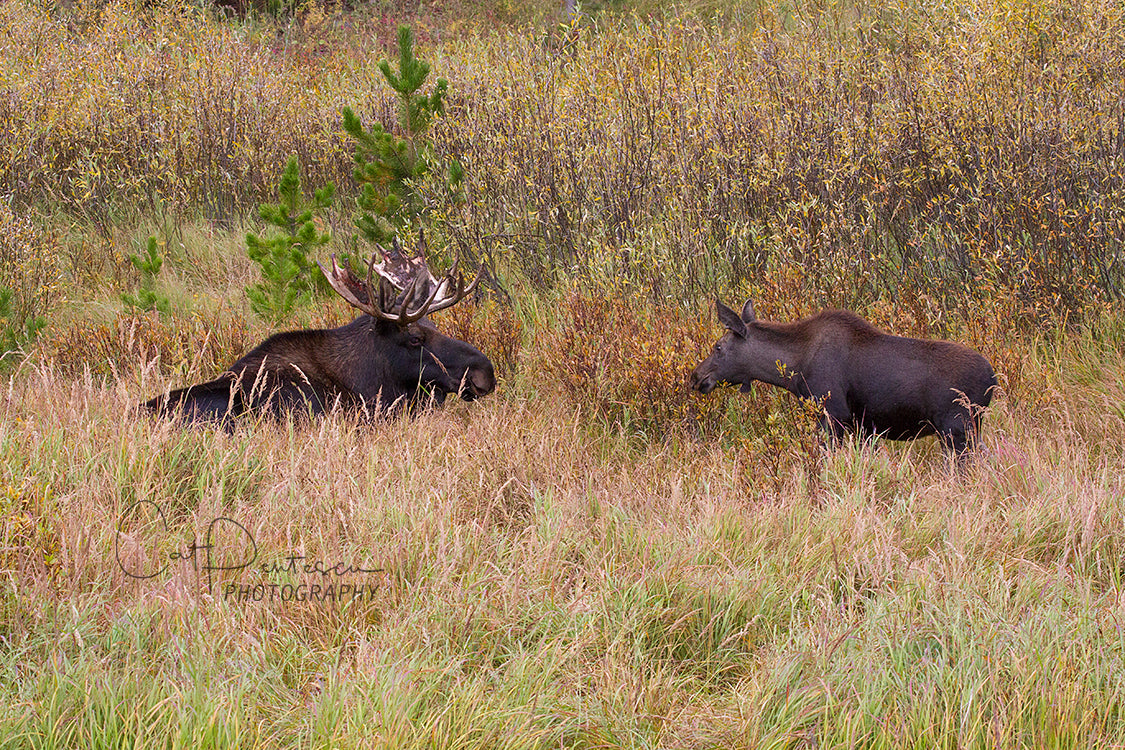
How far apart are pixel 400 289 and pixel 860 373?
2.98 meters

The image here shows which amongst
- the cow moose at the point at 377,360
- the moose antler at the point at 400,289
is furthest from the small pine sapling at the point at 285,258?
the cow moose at the point at 377,360

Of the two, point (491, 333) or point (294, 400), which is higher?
point (491, 333)

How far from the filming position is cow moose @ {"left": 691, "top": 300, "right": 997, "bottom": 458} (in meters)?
5.25

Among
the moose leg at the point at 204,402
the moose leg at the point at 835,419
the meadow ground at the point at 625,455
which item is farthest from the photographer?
the moose leg at the point at 204,402

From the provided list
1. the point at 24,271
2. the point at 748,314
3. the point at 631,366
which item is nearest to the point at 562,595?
the point at 748,314

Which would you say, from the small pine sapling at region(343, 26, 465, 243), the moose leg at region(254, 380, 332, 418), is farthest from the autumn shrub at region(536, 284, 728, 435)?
the small pine sapling at region(343, 26, 465, 243)

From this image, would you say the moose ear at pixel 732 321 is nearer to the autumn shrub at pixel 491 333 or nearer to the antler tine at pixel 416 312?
the antler tine at pixel 416 312

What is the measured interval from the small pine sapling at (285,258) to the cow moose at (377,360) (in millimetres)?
1343

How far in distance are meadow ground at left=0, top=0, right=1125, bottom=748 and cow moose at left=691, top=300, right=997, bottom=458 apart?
201 millimetres

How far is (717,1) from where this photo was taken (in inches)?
687

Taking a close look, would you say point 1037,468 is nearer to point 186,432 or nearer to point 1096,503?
point 1096,503

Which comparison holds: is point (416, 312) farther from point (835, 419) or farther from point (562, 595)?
point (562, 595)

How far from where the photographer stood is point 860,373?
5453 mm

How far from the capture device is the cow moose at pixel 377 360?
6.30m
